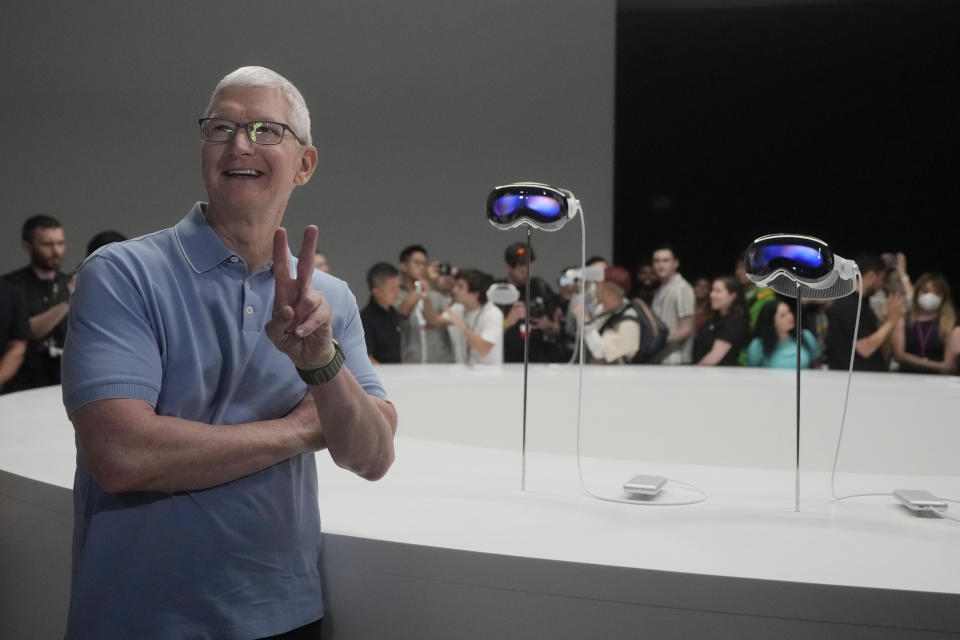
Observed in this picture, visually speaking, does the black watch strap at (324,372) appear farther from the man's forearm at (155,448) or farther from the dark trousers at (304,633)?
the dark trousers at (304,633)

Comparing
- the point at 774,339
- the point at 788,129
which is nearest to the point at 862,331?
the point at 774,339

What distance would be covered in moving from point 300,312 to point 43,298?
3342 mm

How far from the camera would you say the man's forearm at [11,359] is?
3.43m

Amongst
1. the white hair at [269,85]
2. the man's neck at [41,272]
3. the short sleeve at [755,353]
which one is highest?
the white hair at [269,85]

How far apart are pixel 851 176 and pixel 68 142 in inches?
252

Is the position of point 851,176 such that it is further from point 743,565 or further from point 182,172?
point 743,565

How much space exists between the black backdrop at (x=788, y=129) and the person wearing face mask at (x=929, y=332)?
333 centimetres

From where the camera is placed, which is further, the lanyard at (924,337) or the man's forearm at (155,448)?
the lanyard at (924,337)

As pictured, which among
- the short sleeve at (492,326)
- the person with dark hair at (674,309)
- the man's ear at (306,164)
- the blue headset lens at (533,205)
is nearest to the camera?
the man's ear at (306,164)

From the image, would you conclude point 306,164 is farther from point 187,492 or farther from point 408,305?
point 408,305

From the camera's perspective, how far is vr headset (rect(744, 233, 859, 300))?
1582 millimetres

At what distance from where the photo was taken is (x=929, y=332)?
14.7ft

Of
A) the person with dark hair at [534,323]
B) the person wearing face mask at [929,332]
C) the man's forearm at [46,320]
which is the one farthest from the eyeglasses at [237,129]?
the person wearing face mask at [929,332]

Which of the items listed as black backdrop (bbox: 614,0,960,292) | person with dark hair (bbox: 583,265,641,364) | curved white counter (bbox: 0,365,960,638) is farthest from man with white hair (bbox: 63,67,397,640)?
black backdrop (bbox: 614,0,960,292)
